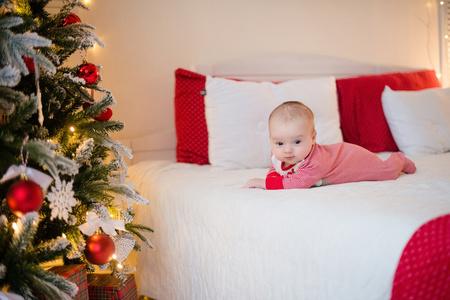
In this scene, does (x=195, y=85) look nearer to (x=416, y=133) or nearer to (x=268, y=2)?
(x=268, y=2)

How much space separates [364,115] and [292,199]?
1.33 m

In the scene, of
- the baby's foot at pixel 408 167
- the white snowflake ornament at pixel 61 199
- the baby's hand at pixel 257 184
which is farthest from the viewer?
the baby's foot at pixel 408 167

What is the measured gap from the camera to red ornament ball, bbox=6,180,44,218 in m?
1.04

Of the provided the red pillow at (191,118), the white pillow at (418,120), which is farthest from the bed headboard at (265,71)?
the white pillow at (418,120)

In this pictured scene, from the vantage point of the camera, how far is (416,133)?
2.39 m

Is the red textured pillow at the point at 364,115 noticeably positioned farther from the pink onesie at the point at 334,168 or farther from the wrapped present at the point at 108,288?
the wrapped present at the point at 108,288

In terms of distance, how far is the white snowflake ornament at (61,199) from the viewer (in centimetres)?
121

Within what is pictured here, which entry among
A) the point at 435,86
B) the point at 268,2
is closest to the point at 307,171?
the point at 268,2

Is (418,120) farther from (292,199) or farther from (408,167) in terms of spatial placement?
(292,199)

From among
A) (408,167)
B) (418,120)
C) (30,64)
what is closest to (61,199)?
(30,64)

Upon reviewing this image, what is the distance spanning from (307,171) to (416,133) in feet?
3.77

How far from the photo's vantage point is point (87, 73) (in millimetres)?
1476

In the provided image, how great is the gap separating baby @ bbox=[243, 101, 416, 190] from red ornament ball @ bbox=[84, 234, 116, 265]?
528 millimetres

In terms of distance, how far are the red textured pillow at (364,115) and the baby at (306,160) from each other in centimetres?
77
